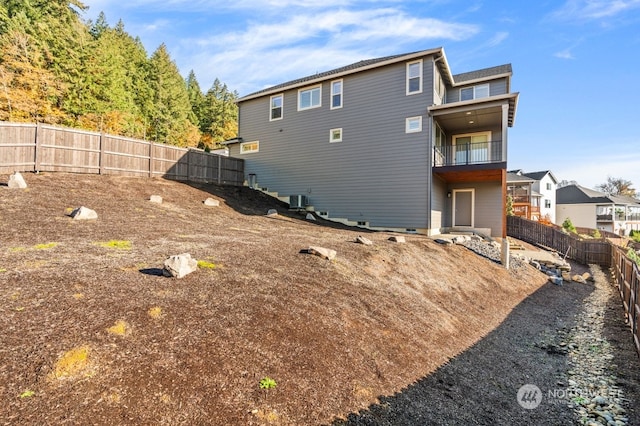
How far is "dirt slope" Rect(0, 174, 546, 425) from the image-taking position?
7.93 feet

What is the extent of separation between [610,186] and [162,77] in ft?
268

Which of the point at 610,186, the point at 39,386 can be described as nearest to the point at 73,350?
the point at 39,386

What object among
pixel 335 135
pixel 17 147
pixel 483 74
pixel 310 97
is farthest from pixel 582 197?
pixel 17 147

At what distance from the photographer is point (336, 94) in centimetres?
1561

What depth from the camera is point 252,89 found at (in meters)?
20.9

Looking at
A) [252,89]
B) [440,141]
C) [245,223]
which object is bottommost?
[245,223]

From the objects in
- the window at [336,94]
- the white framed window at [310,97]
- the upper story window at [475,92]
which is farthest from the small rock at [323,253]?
the upper story window at [475,92]

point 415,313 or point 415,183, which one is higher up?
point 415,183

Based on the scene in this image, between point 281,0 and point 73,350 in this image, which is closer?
point 73,350

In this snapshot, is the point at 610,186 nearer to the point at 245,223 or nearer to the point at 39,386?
the point at 245,223

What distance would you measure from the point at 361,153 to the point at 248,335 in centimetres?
1246

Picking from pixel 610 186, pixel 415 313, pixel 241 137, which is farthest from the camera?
pixel 610 186

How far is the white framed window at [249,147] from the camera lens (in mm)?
18328

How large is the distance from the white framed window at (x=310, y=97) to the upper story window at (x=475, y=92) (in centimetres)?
776
